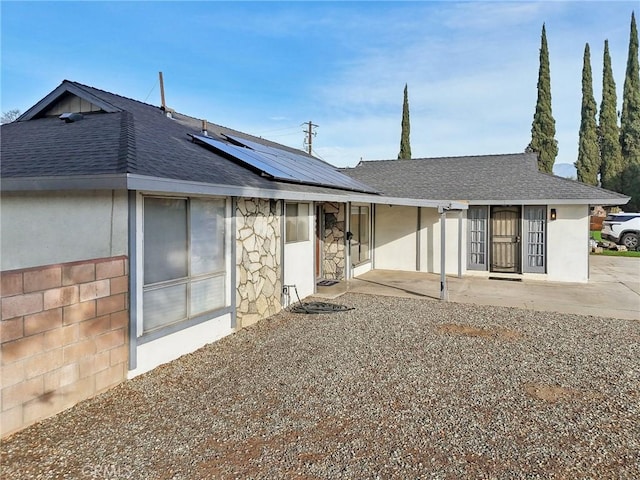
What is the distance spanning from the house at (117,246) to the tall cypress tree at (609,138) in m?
35.4

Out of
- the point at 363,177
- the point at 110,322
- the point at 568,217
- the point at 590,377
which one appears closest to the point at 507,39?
the point at 568,217

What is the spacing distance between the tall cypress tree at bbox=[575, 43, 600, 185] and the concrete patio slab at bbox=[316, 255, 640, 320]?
84.7 ft

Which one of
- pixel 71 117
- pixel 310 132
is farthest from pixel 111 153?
pixel 310 132

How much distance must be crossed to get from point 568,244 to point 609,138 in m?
29.7

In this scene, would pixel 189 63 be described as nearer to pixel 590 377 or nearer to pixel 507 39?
pixel 507 39

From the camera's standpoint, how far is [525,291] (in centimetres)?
1037

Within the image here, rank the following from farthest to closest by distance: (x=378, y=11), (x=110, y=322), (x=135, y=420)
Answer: (x=378, y=11) < (x=110, y=322) < (x=135, y=420)

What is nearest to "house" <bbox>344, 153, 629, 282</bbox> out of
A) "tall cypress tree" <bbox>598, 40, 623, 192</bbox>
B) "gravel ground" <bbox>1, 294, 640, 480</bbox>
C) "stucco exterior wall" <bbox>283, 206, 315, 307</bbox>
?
"stucco exterior wall" <bbox>283, 206, 315, 307</bbox>

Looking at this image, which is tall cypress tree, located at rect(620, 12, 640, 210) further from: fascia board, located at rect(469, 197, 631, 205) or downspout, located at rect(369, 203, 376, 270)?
downspout, located at rect(369, 203, 376, 270)

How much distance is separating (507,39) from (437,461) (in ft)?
41.3

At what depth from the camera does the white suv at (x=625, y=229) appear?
19766mm

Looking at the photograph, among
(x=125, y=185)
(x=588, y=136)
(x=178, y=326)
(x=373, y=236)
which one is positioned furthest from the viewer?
(x=588, y=136)

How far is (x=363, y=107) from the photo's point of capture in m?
22.6

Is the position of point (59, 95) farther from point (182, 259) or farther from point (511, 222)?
point (511, 222)
